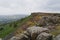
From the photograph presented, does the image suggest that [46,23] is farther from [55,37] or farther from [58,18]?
[55,37]

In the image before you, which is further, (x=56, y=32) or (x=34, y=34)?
(x=34, y=34)

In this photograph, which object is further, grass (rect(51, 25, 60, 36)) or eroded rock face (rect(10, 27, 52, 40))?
grass (rect(51, 25, 60, 36))

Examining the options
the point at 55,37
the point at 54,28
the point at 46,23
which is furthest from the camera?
the point at 46,23

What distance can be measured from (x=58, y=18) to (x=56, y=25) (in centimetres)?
333

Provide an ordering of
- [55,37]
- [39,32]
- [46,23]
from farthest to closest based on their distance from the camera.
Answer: [46,23] → [39,32] → [55,37]

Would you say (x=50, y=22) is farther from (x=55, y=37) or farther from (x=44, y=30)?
(x=55, y=37)

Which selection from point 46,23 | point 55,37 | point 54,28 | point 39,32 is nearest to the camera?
point 55,37

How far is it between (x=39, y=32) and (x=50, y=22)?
7.76 metres

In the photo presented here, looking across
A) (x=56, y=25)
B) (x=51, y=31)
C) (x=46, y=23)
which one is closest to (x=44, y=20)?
(x=46, y=23)

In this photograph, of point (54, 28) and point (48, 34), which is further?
point (54, 28)

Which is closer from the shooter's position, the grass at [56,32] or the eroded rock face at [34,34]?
the eroded rock face at [34,34]

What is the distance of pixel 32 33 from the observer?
31.9m

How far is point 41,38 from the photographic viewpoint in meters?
29.4

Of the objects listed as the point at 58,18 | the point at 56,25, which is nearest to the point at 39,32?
the point at 56,25
